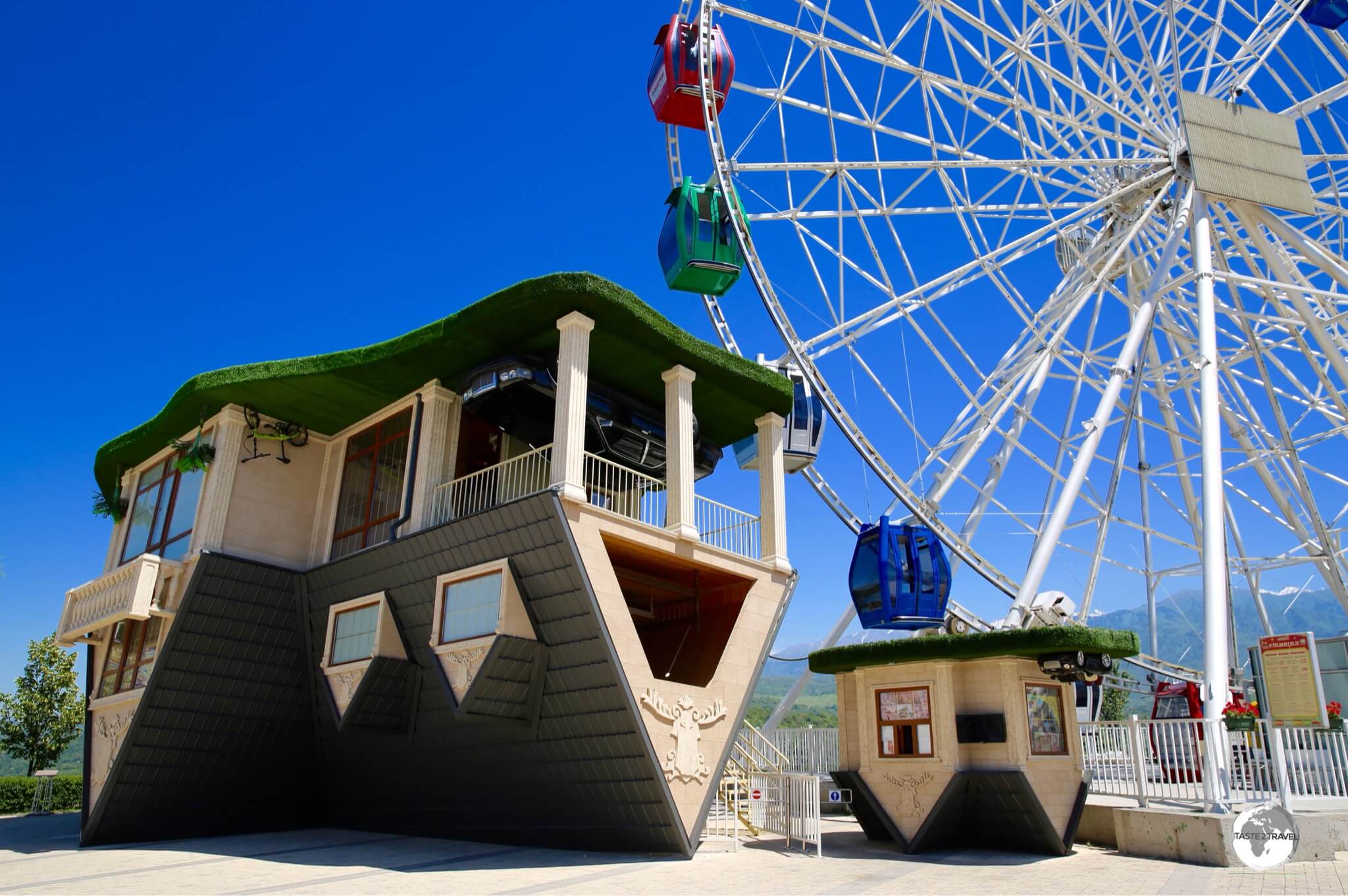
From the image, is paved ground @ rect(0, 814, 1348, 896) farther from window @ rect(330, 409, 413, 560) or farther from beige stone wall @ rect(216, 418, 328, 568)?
window @ rect(330, 409, 413, 560)

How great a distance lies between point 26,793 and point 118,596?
15.3 meters

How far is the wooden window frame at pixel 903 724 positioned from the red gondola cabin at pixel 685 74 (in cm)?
1226

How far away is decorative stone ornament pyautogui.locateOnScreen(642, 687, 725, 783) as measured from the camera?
44.1ft

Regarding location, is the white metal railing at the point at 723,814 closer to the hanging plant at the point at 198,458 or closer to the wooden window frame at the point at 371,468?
the wooden window frame at the point at 371,468

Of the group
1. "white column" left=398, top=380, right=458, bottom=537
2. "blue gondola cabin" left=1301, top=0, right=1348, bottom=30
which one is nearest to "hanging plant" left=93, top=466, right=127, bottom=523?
"white column" left=398, top=380, right=458, bottom=537

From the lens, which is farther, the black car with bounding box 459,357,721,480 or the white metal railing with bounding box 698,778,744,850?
the white metal railing with bounding box 698,778,744,850

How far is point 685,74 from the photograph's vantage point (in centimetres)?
1958

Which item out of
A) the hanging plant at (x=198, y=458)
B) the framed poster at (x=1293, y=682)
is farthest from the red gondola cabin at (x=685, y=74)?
the framed poster at (x=1293, y=682)

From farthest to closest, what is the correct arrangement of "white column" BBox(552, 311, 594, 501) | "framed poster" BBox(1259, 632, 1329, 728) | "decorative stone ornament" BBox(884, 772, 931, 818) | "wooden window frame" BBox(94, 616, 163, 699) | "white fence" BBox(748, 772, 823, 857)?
"wooden window frame" BBox(94, 616, 163, 699)
"framed poster" BBox(1259, 632, 1329, 728)
"white fence" BBox(748, 772, 823, 857)
"decorative stone ornament" BBox(884, 772, 931, 818)
"white column" BBox(552, 311, 594, 501)

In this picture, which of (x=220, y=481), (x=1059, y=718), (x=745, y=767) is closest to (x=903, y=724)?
(x=1059, y=718)

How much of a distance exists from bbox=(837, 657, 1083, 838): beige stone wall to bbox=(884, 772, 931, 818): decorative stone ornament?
1 cm

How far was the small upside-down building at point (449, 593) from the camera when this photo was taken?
44.8ft

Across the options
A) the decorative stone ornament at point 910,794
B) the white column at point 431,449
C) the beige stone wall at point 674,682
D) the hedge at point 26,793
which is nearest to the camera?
the beige stone wall at point 674,682

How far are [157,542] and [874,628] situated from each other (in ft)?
47.9
